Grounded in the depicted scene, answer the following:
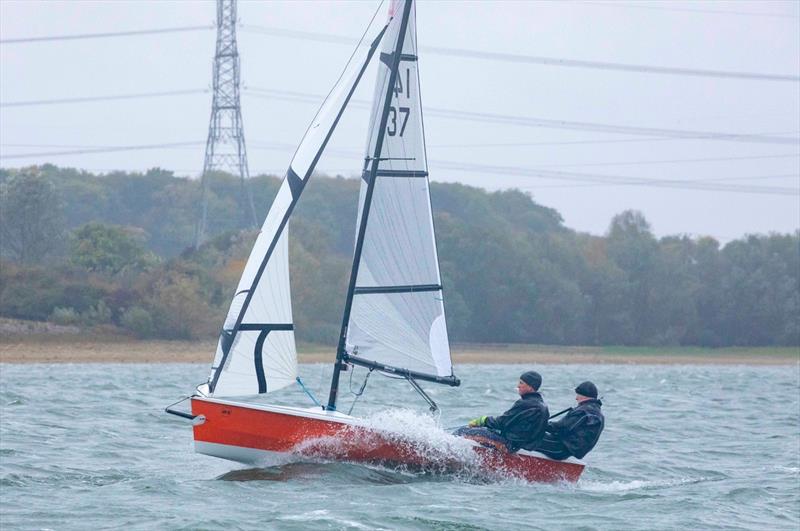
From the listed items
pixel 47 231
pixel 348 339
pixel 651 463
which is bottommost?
pixel 651 463

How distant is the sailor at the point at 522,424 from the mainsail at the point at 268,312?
2.28m

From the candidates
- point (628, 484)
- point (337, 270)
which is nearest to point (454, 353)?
point (337, 270)

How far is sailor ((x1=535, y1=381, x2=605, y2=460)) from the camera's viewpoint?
15.1 m

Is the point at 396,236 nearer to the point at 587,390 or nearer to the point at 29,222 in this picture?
the point at 587,390

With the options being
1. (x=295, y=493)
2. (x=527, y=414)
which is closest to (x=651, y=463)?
(x=527, y=414)

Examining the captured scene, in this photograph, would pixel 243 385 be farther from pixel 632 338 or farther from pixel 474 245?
pixel 632 338

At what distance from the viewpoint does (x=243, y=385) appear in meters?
14.6

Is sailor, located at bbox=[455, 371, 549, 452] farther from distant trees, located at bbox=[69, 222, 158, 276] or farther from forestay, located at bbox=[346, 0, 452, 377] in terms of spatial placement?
distant trees, located at bbox=[69, 222, 158, 276]

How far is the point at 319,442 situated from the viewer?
1451 centimetres

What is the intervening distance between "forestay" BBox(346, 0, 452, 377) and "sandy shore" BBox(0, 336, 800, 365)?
26.6 m

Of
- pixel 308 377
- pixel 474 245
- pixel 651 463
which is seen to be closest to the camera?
pixel 651 463

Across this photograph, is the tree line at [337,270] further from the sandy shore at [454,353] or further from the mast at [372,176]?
the mast at [372,176]

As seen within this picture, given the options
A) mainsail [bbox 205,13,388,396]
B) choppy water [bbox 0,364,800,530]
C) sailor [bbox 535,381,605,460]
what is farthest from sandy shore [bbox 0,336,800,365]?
sailor [bbox 535,381,605,460]

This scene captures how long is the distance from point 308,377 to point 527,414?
23618mm
